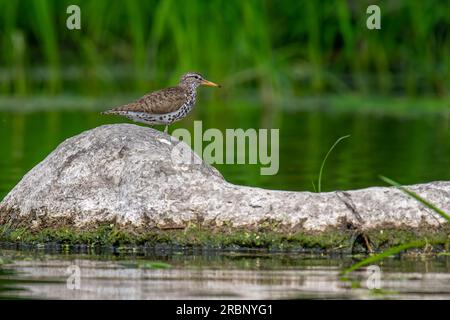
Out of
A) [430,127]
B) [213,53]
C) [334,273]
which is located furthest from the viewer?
[213,53]

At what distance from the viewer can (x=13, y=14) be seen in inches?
968

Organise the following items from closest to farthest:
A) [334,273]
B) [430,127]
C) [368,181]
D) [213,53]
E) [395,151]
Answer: [334,273]
[368,181]
[395,151]
[430,127]
[213,53]

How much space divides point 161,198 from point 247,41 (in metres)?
13.8

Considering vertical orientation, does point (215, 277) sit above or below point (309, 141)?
below

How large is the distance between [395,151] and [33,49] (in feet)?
62.1

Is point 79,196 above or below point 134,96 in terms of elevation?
below

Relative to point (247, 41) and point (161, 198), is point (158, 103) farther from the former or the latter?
point (247, 41)

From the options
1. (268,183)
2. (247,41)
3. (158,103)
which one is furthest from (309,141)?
(158,103)

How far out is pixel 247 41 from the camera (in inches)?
940

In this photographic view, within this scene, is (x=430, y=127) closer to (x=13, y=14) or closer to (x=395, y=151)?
(x=395, y=151)

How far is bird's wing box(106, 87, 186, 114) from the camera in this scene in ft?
38.3
